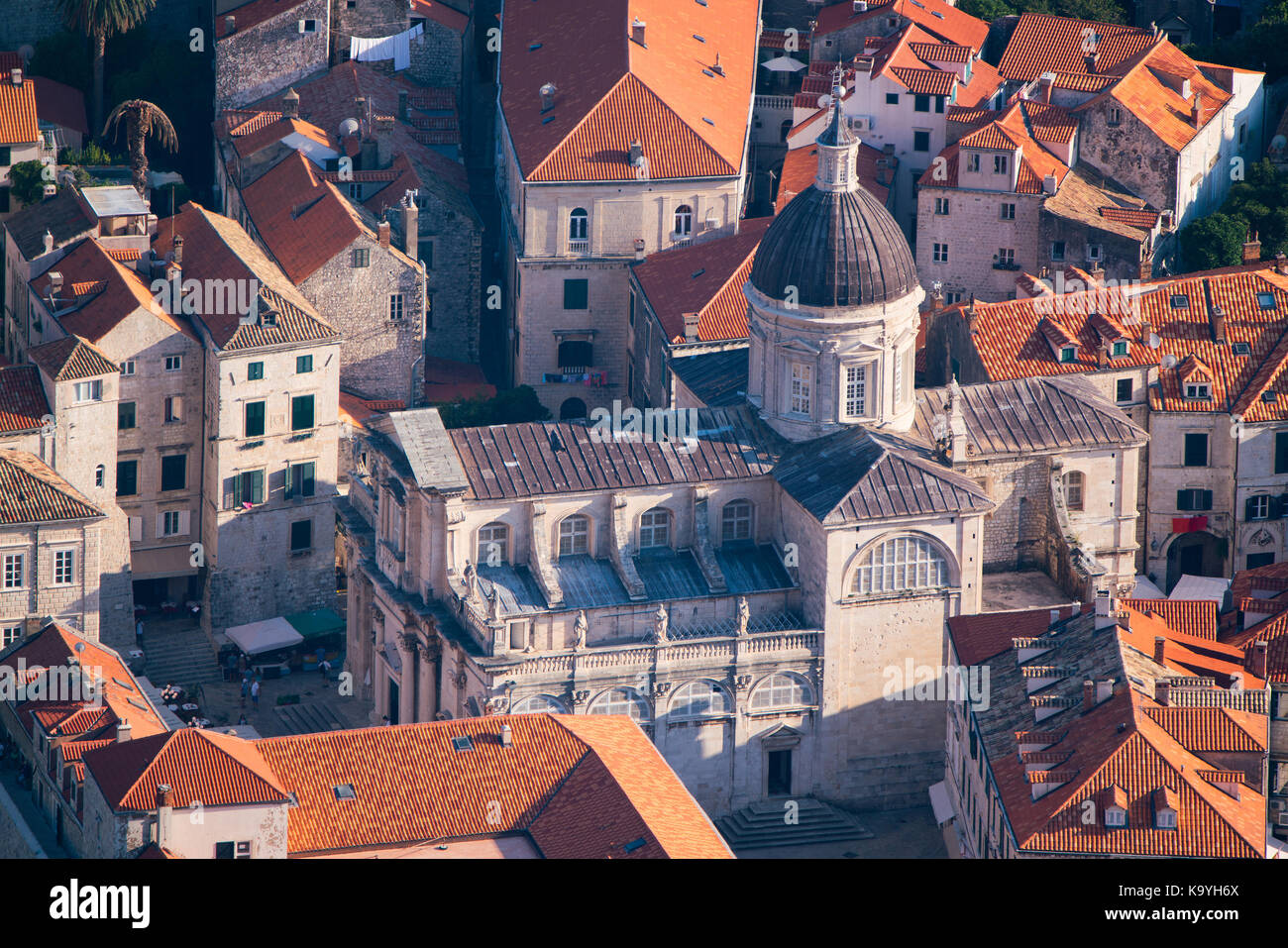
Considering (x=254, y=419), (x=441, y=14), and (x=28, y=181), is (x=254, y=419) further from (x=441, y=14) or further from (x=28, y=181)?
(x=441, y=14)

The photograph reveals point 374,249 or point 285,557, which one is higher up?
point 374,249

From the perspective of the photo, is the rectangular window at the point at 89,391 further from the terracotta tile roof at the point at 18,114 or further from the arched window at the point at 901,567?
the arched window at the point at 901,567

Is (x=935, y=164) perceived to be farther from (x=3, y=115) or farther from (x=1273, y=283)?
(x=3, y=115)

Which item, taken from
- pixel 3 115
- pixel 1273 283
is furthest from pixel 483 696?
pixel 3 115

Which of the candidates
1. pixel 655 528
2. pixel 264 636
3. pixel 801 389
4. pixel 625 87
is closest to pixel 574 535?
pixel 655 528

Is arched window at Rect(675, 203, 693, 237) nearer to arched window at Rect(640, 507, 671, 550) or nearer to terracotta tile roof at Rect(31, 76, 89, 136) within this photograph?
arched window at Rect(640, 507, 671, 550)

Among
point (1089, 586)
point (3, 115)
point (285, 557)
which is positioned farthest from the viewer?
point (3, 115)
